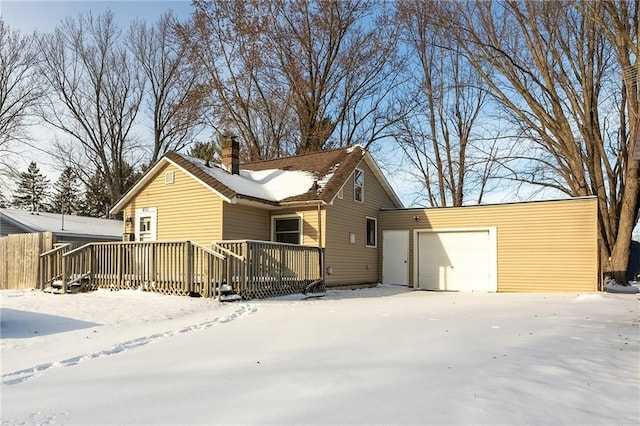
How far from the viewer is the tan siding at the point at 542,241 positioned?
15.0m

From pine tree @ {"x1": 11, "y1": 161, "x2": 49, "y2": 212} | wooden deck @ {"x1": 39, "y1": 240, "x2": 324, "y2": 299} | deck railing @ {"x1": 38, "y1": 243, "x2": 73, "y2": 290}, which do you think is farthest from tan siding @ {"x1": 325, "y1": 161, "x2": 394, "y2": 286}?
pine tree @ {"x1": 11, "y1": 161, "x2": 49, "y2": 212}

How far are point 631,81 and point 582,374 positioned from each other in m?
14.7

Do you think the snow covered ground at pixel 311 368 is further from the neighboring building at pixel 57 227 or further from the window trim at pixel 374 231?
the neighboring building at pixel 57 227

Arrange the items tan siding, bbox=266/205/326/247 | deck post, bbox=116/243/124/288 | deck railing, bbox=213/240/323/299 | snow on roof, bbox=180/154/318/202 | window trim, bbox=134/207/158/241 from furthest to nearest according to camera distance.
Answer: window trim, bbox=134/207/158/241 → tan siding, bbox=266/205/326/247 → snow on roof, bbox=180/154/318/202 → deck post, bbox=116/243/124/288 → deck railing, bbox=213/240/323/299

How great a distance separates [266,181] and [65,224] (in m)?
12.4

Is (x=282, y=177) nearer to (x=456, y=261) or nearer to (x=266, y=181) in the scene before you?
(x=266, y=181)

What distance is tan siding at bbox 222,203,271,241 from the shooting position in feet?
46.4

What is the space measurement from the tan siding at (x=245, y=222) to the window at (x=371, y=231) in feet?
13.7

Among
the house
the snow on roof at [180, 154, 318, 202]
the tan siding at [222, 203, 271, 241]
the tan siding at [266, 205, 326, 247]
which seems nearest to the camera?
the tan siding at [222, 203, 271, 241]

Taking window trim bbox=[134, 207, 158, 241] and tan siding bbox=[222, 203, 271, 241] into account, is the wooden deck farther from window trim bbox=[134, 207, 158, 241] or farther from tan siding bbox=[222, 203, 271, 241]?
window trim bbox=[134, 207, 158, 241]

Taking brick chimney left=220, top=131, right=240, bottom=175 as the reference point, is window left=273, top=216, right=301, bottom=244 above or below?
below

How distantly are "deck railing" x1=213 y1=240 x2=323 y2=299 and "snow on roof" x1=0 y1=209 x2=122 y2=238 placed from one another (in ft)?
42.3

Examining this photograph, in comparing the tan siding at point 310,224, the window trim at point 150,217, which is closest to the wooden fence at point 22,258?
the window trim at point 150,217

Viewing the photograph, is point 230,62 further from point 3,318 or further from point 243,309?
point 3,318
